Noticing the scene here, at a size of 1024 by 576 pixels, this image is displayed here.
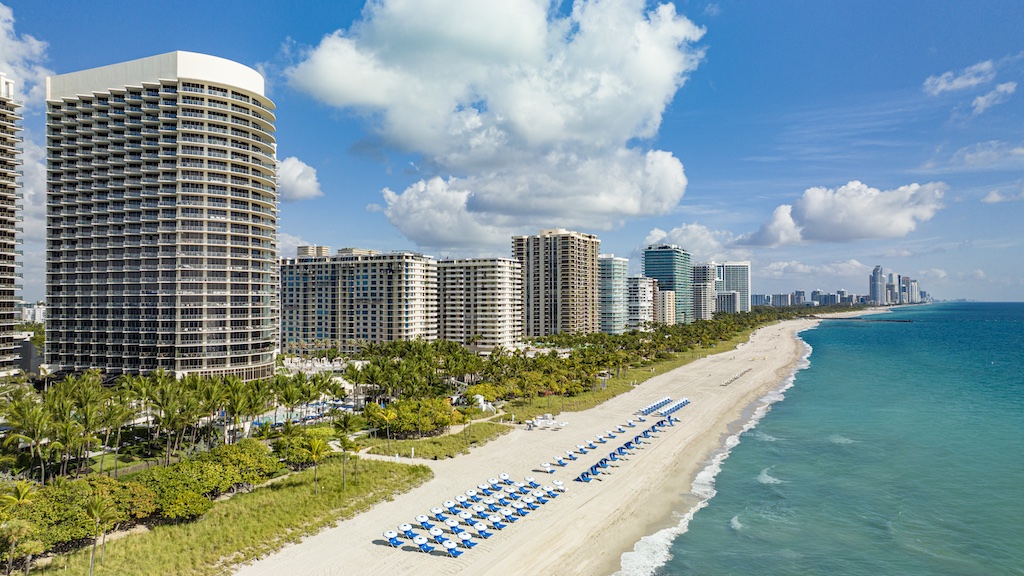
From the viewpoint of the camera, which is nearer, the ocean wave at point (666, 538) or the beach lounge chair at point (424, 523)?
the ocean wave at point (666, 538)

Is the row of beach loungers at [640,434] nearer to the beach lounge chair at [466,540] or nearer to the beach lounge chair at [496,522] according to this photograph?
the beach lounge chair at [496,522]

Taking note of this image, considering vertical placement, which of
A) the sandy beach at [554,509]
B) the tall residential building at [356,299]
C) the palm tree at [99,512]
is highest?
the tall residential building at [356,299]

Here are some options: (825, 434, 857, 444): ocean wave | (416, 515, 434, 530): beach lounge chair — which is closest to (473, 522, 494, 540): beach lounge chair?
(416, 515, 434, 530): beach lounge chair

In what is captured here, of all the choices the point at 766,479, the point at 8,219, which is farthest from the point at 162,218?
the point at 766,479

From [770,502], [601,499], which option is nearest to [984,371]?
[770,502]

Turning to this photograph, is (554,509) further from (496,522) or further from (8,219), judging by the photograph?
(8,219)

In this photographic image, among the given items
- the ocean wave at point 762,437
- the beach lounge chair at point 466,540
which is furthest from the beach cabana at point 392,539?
the ocean wave at point 762,437
